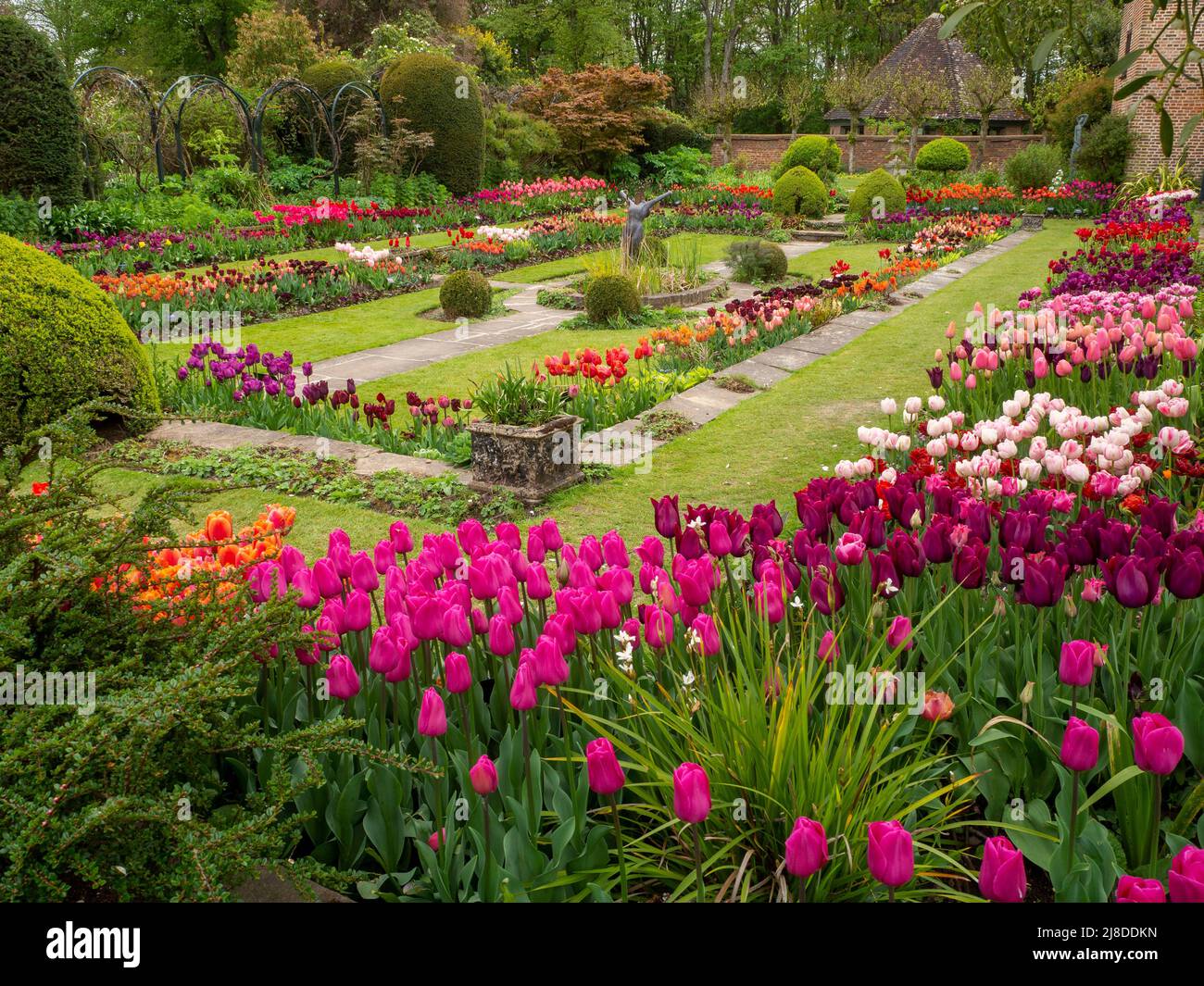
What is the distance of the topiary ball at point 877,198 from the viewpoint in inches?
824

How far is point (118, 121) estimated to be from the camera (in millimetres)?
19781

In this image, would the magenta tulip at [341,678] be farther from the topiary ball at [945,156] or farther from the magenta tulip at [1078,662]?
the topiary ball at [945,156]

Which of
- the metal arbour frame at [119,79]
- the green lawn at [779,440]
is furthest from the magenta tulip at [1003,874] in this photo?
the metal arbour frame at [119,79]

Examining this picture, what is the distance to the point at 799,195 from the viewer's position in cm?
2203

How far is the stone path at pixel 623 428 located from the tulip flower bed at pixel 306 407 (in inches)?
4.7

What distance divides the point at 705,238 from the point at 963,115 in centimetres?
2901

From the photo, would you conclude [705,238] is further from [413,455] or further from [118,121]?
[413,455]

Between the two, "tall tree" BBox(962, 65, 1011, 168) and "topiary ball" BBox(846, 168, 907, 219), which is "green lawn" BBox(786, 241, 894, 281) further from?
"tall tree" BBox(962, 65, 1011, 168)

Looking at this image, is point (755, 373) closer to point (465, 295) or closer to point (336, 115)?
point (465, 295)

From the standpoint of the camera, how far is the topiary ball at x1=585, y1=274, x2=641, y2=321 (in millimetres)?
11789

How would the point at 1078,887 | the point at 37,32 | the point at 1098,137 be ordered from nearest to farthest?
the point at 1078,887 < the point at 37,32 < the point at 1098,137

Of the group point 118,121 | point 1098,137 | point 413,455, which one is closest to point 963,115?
point 1098,137

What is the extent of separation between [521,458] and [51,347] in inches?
138

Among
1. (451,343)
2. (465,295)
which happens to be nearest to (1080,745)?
(451,343)
